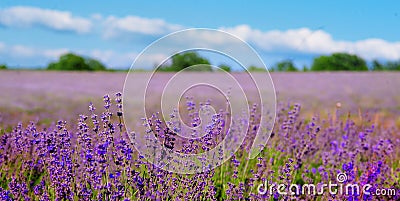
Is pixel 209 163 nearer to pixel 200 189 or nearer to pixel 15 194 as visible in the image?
pixel 200 189

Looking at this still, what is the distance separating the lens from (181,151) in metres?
2.95

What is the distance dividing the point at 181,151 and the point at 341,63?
2437cm

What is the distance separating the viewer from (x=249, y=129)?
3941mm

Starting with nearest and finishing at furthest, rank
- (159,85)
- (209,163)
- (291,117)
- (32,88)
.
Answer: (209,163)
(291,117)
(32,88)
(159,85)

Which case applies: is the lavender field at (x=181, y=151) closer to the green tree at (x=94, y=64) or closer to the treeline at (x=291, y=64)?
the treeline at (x=291, y=64)

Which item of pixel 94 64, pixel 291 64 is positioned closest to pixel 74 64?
pixel 94 64

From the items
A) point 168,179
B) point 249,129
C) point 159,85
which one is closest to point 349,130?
point 249,129

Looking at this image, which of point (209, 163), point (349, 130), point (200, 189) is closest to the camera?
point (200, 189)

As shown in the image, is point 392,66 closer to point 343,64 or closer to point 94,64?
point 343,64

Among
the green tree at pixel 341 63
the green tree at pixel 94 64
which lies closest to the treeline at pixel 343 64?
the green tree at pixel 341 63

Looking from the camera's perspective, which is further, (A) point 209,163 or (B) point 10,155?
(B) point 10,155

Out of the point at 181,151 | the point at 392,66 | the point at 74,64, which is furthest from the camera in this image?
the point at 74,64

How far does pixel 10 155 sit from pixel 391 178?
266cm

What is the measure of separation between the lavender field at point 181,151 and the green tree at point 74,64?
25201mm
